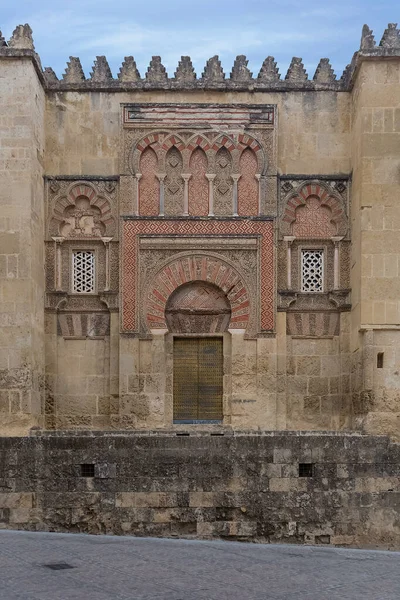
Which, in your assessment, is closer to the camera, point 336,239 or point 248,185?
point 336,239

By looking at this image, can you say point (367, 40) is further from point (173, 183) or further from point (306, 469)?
point (306, 469)

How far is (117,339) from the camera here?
14180 mm

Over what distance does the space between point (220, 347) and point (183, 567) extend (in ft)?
19.5

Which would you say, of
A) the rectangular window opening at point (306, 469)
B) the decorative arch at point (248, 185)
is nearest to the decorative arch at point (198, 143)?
the decorative arch at point (248, 185)

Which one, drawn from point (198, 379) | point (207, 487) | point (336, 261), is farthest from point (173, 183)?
point (207, 487)

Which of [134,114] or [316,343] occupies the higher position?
[134,114]

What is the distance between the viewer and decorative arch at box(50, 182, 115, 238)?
14359 millimetres

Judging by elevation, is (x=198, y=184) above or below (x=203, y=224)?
above

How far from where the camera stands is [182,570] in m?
8.48

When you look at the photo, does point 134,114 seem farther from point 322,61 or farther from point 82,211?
point 322,61

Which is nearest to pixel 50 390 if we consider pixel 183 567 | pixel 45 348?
pixel 45 348

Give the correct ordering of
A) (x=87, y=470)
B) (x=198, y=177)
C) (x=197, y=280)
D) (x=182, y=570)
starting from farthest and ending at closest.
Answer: (x=198, y=177)
(x=197, y=280)
(x=87, y=470)
(x=182, y=570)

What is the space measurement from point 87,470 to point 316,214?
5600 mm

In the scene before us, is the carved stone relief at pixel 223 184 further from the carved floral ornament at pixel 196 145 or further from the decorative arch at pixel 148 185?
the decorative arch at pixel 148 185
